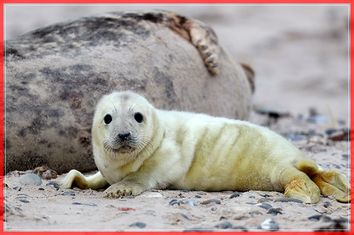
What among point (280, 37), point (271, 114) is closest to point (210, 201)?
point (271, 114)

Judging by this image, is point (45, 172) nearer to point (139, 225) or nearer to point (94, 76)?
point (94, 76)

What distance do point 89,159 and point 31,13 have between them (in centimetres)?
910

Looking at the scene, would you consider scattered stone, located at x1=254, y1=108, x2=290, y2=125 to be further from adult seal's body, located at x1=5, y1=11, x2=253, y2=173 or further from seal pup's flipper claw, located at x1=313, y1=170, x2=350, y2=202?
seal pup's flipper claw, located at x1=313, y1=170, x2=350, y2=202

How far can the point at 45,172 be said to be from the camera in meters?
4.82

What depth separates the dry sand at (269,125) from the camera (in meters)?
3.55

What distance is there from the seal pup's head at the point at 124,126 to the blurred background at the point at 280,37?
6106mm

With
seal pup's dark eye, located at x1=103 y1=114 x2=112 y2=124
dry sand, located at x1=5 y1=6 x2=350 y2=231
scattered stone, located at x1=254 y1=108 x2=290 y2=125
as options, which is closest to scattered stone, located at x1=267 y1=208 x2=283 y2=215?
dry sand, located at x1=5 y1=6 x2=350 y2=231

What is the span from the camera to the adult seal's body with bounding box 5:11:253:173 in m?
4.96

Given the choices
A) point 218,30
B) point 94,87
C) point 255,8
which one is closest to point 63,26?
point 94,87

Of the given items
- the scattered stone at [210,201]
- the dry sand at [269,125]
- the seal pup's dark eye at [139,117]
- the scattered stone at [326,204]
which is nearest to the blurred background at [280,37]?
the dry sand at [269,125]

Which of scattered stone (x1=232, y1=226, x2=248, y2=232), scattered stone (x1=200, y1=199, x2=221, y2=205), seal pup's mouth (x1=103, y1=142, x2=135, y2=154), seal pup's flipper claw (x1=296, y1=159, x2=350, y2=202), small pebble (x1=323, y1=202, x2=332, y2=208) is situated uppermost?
seal pup's mouth (x1=103, y1=142, x2=135, y2=154)

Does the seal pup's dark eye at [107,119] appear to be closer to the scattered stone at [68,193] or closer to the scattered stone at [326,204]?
the scattered stone at [68,193]

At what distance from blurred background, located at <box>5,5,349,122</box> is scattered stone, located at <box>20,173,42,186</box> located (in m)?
6.02

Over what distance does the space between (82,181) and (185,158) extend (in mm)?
588
